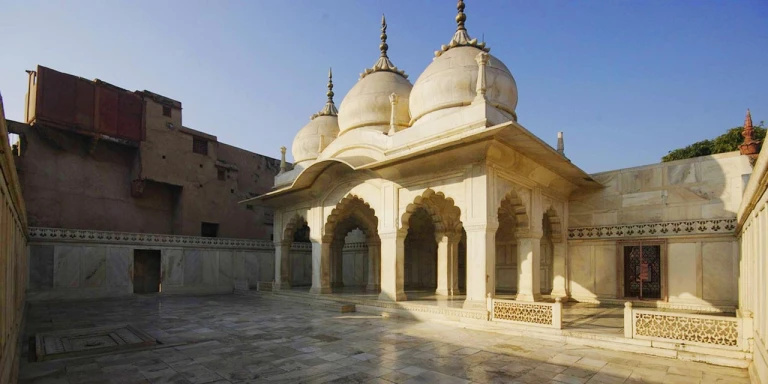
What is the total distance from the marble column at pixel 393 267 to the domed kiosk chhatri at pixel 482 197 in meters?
0.04

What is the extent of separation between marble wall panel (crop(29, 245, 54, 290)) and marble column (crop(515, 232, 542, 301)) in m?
15.5

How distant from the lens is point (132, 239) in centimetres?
1698

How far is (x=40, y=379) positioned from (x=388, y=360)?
4649 mm

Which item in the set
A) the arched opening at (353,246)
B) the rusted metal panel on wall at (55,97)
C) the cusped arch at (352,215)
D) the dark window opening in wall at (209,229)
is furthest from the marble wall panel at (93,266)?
the cusped arch at (352,215)

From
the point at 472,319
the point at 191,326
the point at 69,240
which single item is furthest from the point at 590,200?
the point at 69,240

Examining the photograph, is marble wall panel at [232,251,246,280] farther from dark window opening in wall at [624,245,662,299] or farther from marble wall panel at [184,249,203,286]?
dark window opening in wall at [624,245,662,299]

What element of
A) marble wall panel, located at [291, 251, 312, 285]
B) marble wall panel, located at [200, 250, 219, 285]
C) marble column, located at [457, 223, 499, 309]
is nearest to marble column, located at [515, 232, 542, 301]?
marble column, located at [457, 223, 499, 309]

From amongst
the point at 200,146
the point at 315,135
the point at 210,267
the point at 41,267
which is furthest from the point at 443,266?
the point at 200,146

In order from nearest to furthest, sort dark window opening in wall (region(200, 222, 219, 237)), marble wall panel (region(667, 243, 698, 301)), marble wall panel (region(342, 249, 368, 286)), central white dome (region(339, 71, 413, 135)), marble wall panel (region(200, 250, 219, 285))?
marble wall panel (region(667, 243, 698, 301)) < central white dome (region(339, 71, 413, 135)) < marble wall panel (region(200, 250, 219, 285)) < marble wall panel (region(342, 249, 368, 286)) < dark window opening in wall (region(200, 222, 219, 237))

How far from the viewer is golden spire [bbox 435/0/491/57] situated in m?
13.1

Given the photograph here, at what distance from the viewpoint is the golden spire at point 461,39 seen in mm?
13148

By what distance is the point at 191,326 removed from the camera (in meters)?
9.66

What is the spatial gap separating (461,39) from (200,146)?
1489cm

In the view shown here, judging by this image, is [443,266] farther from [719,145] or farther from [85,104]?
[719,145]
